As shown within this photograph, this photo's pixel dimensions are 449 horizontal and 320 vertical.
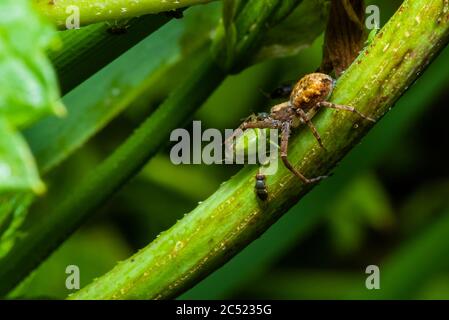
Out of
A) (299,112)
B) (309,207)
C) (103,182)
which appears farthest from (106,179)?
(309,207)

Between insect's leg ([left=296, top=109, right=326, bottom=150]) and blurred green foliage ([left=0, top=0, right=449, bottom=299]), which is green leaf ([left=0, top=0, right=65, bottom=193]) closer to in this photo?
insect's leg ([left=296, top=109, right=326, bottom=150])

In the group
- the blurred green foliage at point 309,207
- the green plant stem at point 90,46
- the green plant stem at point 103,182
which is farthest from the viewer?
the blurred green foliage at point 309,207

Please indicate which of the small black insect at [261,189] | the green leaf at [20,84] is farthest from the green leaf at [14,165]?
the small black insect at [261,189]

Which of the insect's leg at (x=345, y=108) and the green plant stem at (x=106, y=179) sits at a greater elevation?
the green plant stem at (x=106, y=179)

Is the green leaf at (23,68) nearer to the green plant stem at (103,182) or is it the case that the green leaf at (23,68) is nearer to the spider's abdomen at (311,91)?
the spider's abdomen at (311,91)

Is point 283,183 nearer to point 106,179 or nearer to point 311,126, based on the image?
point 311,126

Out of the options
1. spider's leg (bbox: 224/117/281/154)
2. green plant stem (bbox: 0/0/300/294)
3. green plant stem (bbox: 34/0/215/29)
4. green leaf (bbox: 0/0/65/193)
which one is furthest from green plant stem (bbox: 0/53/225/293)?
green leaf (bbox: 0/0/65/193)
